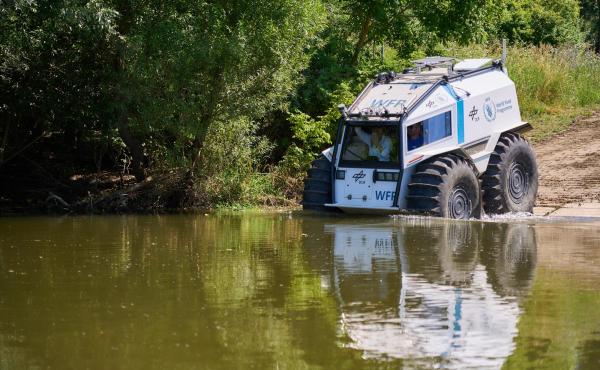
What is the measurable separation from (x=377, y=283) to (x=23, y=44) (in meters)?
10.2

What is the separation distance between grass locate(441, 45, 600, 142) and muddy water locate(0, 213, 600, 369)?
11.4m

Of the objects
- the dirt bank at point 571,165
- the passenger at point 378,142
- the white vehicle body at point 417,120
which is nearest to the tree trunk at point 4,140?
the white vehicle body at point 417,120

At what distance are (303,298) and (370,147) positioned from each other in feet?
26.0

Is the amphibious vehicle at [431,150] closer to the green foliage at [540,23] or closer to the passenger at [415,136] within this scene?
the passenger at [415,136]

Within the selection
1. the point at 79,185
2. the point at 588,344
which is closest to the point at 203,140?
the point at 79,185

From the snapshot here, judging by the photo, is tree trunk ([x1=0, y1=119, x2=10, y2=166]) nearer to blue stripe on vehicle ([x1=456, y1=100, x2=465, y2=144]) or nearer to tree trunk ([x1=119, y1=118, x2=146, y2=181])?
tree trunk ([x1=119, y1=118, x2=146, y2=181])

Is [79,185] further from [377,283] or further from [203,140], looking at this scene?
[377,283]

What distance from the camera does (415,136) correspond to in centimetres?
1784

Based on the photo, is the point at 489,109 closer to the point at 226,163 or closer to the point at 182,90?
the point at 226,163

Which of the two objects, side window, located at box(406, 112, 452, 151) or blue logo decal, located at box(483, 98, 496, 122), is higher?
blue logo decal, located at box(483, 98, 496, 122)

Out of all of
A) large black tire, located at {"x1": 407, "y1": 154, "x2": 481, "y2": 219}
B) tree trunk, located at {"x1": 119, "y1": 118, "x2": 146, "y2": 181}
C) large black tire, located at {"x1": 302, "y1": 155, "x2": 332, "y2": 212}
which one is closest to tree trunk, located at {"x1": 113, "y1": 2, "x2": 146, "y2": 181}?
tree trunk, located at {"x1": 119, "y1": 118, "x2": 146, "y2": 181}

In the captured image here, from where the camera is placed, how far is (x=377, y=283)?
1142 centimetres

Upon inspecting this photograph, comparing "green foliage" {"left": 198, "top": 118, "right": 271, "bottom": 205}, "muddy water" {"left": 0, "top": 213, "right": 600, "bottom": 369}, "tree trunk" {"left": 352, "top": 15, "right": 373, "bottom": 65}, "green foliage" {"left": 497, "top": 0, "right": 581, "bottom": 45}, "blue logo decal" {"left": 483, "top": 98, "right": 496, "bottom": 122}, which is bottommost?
"muddy water" {"left": 0, "top": 213, "right": 600, "bottom": 369}

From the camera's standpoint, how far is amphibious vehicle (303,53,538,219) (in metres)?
17.6
